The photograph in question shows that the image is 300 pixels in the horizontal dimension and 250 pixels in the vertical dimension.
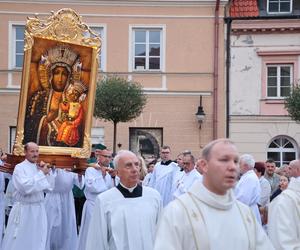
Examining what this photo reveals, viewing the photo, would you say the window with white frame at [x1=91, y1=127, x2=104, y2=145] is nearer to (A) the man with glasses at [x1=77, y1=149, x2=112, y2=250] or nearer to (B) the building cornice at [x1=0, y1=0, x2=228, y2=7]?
(B) the building cornice at [x1=0, y1=0, x2=228, y2=7]

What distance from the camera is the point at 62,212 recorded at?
→ 41.2 ft

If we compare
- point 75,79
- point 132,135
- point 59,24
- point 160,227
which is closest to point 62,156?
point 75,79

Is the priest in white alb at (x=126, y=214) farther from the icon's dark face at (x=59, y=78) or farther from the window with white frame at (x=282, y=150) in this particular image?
the window with white frame at (x=282, y=150)

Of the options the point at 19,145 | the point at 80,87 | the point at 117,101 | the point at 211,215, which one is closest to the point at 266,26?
the point at 117,101

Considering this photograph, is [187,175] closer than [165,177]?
Yes

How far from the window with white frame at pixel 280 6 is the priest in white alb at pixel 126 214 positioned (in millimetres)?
19990

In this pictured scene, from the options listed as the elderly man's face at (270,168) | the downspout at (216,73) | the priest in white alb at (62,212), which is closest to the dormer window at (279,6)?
the downspout at (216,73)

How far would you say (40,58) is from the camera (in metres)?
12.3

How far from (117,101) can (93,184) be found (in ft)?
33.9

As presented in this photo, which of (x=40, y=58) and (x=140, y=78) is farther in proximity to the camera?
(x=140, y=78)

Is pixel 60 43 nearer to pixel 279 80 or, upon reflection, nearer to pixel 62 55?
pixel 62 55

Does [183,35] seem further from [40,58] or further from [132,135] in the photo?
[40,58]

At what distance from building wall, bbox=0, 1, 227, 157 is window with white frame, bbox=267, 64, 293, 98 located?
1786mm

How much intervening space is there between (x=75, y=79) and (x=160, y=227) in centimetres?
857
